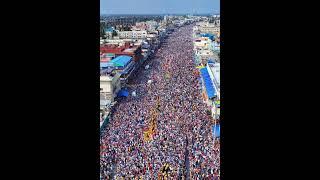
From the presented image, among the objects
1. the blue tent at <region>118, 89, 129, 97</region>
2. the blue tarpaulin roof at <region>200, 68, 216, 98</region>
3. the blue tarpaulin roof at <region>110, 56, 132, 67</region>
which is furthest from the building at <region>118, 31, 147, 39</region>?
the blue tent at <region>118, 89, 129, 97</region>

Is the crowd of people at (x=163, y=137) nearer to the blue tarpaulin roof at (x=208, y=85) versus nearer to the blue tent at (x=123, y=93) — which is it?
the blue tent at (x=123, y=93)

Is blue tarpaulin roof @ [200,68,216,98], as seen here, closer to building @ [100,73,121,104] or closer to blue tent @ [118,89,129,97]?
blue tent @ [118,89,129,97]

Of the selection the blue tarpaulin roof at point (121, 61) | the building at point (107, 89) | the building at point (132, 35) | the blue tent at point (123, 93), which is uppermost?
the building at point (132, 35)

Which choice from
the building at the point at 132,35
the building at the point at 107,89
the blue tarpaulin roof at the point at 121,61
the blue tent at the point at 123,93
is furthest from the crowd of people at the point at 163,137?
the building at the point at 132,35
